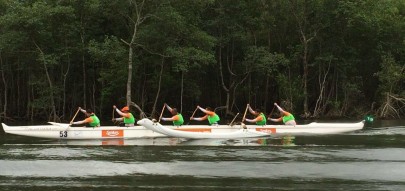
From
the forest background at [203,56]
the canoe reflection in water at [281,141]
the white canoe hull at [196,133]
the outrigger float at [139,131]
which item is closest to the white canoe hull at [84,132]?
the outrigger float at [139,131]

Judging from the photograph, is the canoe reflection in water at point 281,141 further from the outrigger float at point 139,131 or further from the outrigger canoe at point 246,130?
the outrigger float at point 139,131

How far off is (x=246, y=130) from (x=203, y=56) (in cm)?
1488

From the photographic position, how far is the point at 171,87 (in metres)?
46.5

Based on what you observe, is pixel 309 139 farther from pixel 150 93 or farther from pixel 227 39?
pixel 150 93

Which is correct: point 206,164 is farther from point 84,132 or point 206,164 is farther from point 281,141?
point 84,132

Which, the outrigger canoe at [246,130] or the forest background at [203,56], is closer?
the outrigger canoe at [246,130]

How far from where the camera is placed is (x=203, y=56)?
39.3m

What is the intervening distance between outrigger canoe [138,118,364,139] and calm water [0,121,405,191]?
0.72 metres

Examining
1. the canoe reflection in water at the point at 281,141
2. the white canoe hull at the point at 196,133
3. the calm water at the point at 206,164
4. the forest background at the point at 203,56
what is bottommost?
the calm water at the point at 206,164

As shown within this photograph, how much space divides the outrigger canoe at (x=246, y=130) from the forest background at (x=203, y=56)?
14141 mm

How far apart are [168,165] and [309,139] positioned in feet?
31.2

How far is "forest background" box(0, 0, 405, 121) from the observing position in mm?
39656

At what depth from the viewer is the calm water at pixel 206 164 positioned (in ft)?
45.1

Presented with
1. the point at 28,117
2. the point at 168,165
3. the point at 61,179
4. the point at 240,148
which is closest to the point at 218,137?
the point at 240,148
